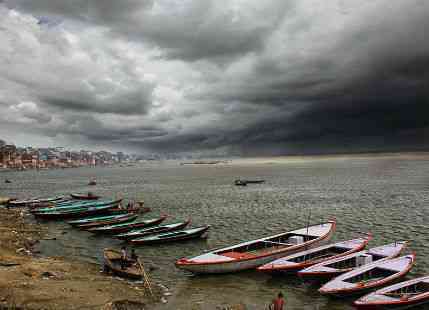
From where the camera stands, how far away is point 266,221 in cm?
4781

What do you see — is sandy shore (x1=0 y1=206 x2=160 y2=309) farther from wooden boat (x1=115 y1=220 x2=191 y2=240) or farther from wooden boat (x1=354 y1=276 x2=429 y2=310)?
wooden boat (x1=354 y1=276 x2=429 y2=310)

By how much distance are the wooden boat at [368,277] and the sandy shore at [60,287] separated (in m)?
11.1

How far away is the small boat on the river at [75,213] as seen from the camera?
167ft

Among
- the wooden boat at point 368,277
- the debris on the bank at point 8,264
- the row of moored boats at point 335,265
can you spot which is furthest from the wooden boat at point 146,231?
the wooden boat at point 368,277

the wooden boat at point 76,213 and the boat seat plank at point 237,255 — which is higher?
the boat seat plank at point 237,255

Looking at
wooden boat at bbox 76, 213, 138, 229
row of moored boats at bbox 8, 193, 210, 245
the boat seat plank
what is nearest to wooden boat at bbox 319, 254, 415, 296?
the boat seat plank

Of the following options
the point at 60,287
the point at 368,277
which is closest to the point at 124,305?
the point at 60,287

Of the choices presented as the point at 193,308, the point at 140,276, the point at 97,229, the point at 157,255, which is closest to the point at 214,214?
the point at 97,229

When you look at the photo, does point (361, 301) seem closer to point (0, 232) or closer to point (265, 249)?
point (265, 249)

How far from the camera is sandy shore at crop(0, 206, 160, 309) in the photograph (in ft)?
58.9

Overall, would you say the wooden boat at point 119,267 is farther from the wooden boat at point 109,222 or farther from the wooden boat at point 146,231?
the wooden boat at point 109,222

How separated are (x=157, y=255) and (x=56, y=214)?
91.0 ft

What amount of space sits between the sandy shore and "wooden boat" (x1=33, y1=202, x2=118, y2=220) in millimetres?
23454

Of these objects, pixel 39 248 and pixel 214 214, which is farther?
pixel 214 214
